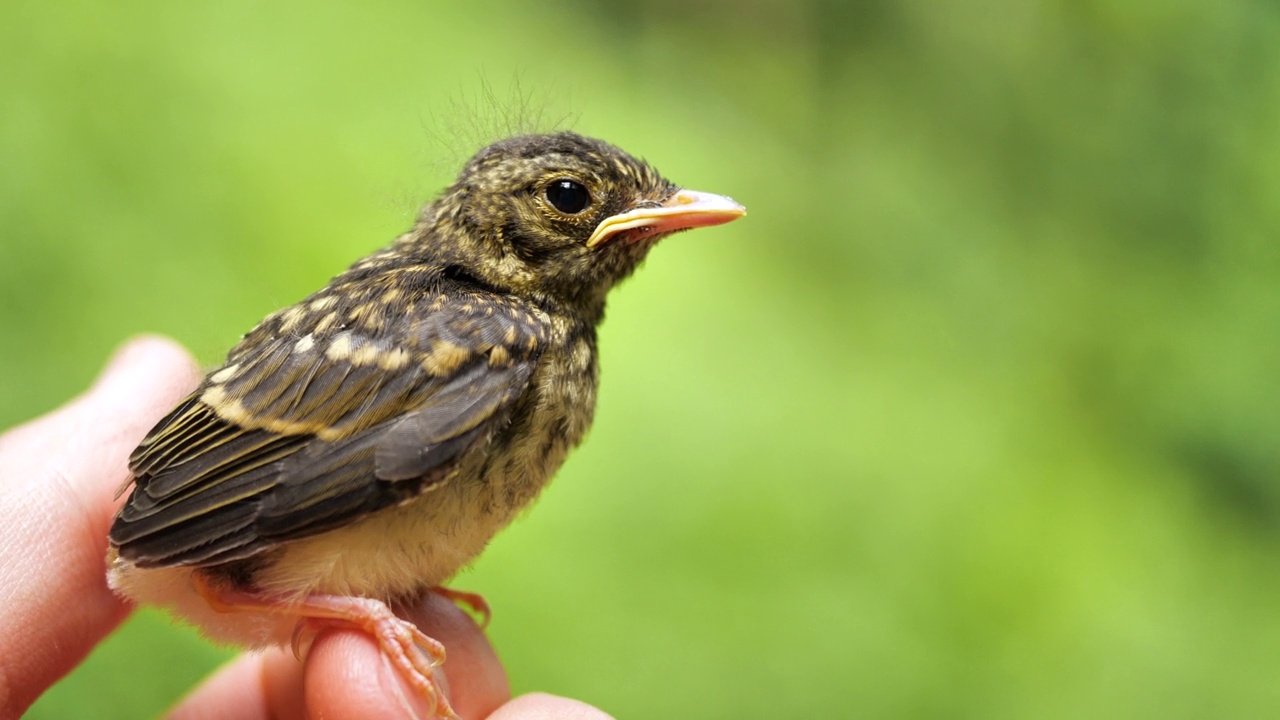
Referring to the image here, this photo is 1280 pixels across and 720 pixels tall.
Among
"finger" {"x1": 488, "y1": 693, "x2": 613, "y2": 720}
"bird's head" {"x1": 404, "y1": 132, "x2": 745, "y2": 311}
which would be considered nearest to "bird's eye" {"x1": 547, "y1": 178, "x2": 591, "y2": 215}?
"bird's head" {"x1": 404, "y1": 132, "x2": 745, "y2": 311}

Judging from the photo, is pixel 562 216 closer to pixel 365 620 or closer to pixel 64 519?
pixel 365 620

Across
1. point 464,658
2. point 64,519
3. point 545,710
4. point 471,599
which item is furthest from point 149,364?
point 545,710

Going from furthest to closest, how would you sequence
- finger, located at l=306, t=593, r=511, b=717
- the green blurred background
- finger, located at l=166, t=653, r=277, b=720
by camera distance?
the green blurred background < finger, located at l=166, t=653, r=277, b=720 < finger, located at l=306, t=593, r=511, b=717

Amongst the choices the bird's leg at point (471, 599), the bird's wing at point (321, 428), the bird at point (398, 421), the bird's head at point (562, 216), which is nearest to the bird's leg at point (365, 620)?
the bird at point (398, 421)

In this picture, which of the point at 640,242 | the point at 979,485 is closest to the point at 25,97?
the point at 640,242

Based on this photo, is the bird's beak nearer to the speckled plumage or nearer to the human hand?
the speckled plumage

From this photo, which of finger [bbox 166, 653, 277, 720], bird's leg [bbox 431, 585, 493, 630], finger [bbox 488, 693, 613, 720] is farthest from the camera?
finger [bbox 166, 653, 277, 720]

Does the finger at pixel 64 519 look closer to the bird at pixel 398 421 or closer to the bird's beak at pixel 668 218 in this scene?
the bird at pixel 398 421
